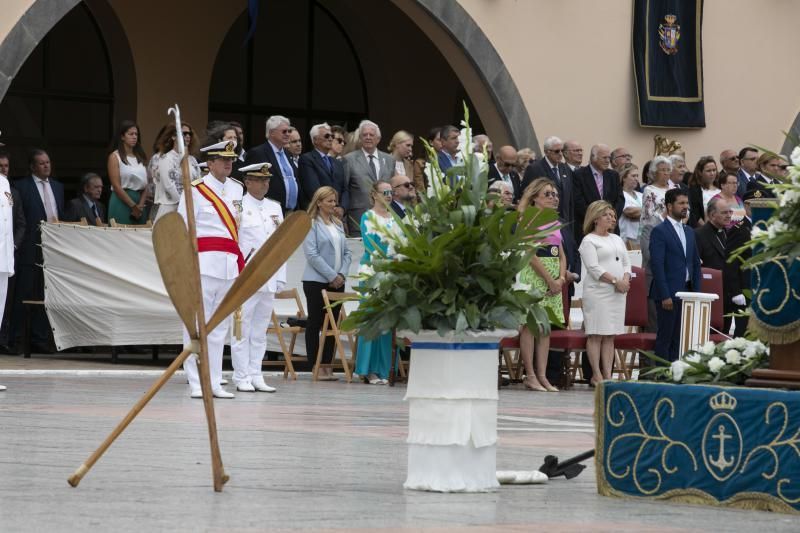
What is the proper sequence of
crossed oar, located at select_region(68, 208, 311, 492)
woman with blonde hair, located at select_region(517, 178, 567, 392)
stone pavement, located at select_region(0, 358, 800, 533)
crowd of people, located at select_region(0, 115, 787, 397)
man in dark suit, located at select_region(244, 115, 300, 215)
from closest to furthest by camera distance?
stone pavement, located at select_region(0, 358, 800, 533) → crossed oar, located at select_region(68, 208, 311, 492) → woman with blonde hair, located at select_region(517, 178, 567, 392) → crowd of people, located at select_region(0, 115, 787, 397) → man in dark suit, located at select_region(244, 115, 300, 215)

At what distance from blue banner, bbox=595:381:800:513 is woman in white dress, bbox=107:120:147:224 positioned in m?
10.7

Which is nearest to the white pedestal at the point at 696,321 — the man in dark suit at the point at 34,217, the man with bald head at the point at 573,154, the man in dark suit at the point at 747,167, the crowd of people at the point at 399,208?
the crowd of people at the point at 399,208

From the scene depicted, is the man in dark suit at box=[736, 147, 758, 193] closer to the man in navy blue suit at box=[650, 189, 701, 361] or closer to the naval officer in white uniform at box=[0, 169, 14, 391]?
the man in navy blue suit at box=[650, 189, 701, 361]

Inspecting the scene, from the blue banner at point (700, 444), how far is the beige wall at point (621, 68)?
1367cm

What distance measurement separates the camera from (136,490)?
675 cm

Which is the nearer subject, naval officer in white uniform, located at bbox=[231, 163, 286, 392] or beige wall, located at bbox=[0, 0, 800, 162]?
naval officer in white uniform, located at bbox=[231, 163, 286, 392]

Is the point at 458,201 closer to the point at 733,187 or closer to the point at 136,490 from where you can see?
the point at 136,490

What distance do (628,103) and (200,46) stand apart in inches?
235

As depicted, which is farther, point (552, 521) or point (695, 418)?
point (695, 418)

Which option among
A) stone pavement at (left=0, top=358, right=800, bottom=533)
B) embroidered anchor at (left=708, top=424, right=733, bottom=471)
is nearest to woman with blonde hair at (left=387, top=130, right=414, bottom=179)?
stone pavement at (left=0, top=358, right=800, bottom=533)

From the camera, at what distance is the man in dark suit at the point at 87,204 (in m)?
17.4

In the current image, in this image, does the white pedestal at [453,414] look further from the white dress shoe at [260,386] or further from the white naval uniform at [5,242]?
the white naval uniform at [5,242]

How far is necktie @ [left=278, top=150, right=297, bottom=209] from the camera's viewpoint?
16312 mm

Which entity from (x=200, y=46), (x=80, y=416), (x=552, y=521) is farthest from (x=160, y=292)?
(x=552, y=521)
